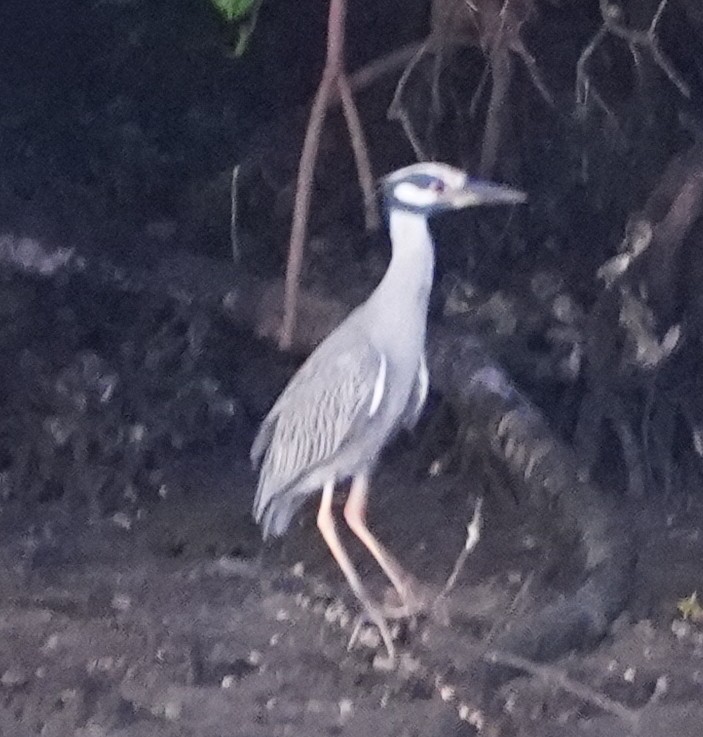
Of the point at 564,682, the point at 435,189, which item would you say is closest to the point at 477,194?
the point at 435,189

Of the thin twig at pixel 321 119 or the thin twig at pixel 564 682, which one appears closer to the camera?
the thin twig at pixel 564 682

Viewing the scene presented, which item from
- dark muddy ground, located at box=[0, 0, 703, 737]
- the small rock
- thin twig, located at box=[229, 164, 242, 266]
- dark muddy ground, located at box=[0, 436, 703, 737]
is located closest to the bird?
dark muddy ground, located at box=[0, 436, 703, 737]

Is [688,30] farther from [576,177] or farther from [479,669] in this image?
[479,669]

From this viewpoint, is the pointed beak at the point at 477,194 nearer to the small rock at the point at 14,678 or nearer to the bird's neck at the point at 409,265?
the bird's neck at the point at 409,265

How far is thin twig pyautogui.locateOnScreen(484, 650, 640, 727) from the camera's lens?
1.85 metres

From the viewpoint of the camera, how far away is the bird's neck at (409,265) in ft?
7.07

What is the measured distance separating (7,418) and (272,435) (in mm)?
968

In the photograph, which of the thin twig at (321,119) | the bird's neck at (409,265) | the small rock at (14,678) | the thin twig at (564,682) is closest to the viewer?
the thin twig at (564,682)

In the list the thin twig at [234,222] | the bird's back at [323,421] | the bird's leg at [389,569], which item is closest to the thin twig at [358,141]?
the bird's back at [323,421]

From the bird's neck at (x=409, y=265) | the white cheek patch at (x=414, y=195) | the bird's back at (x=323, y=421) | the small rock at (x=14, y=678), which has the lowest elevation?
the small rock at (x=14, y=678)

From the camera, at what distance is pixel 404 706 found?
195 centimetres

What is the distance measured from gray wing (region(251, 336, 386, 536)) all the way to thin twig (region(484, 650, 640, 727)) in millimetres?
484

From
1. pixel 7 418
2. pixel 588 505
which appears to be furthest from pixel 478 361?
pixel 7 418

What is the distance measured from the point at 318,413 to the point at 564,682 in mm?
636
